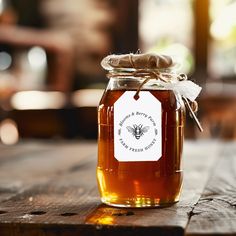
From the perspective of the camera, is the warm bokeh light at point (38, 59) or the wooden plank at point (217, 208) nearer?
the wooden plank at point (217, 208)

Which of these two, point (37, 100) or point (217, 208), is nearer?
point (217, 208)

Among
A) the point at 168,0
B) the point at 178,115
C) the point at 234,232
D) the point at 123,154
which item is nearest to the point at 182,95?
the point at 178,115

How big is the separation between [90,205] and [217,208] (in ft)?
0.67

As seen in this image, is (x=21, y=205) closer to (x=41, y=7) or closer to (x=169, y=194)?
(x=169, y=194)

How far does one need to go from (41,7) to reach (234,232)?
209 inches

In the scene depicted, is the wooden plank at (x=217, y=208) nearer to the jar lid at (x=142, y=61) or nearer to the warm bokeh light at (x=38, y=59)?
the jar lid at (x=142, y=61)

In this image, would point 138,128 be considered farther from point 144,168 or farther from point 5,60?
point 5,60

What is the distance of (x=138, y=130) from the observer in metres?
0.95

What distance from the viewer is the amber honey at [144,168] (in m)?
0.96

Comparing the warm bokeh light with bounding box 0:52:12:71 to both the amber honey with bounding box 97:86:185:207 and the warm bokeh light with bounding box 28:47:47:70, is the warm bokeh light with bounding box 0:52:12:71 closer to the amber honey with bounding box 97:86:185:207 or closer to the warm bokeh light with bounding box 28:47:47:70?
the warm bokeh light with bounding box 28:47:47:70

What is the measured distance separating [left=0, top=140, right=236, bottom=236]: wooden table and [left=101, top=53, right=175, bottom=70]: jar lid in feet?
0.71

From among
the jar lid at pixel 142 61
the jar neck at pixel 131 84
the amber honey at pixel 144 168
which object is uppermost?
the jar lid at pixel 142 61

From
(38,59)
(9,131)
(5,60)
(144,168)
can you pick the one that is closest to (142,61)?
(144,168)

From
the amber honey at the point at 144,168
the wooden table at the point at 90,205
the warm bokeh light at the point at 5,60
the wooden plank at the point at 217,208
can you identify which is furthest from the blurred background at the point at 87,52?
the amber honey at the point at 144,168
